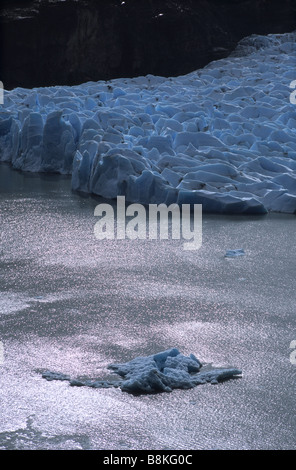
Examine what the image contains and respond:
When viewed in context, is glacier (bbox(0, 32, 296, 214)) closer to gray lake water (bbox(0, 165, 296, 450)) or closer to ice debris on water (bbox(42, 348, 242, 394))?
gray lake water (bbox(0, 165, 296, 450))

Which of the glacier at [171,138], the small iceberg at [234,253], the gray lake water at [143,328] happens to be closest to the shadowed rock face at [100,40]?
the glacier at [171,138]

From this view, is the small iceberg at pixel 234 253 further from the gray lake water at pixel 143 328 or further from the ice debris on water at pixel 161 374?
the ice debris on water at pixel 161 374

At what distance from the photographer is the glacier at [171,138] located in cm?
439

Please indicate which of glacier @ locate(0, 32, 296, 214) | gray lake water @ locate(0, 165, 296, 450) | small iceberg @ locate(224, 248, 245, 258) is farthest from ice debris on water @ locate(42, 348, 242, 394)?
glacier @ locate(0, 32, 296, 214)

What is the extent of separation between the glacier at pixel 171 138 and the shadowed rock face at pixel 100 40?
4.24ft

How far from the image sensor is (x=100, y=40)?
952 cm

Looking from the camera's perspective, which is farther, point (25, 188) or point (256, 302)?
point (25, 188)

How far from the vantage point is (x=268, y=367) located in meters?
2.04

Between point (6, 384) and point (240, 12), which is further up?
point (240, 12)

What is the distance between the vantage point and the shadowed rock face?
9.44 metres

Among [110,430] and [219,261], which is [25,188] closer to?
[219,261]

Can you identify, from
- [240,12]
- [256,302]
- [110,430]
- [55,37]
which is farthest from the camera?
[240,12]
